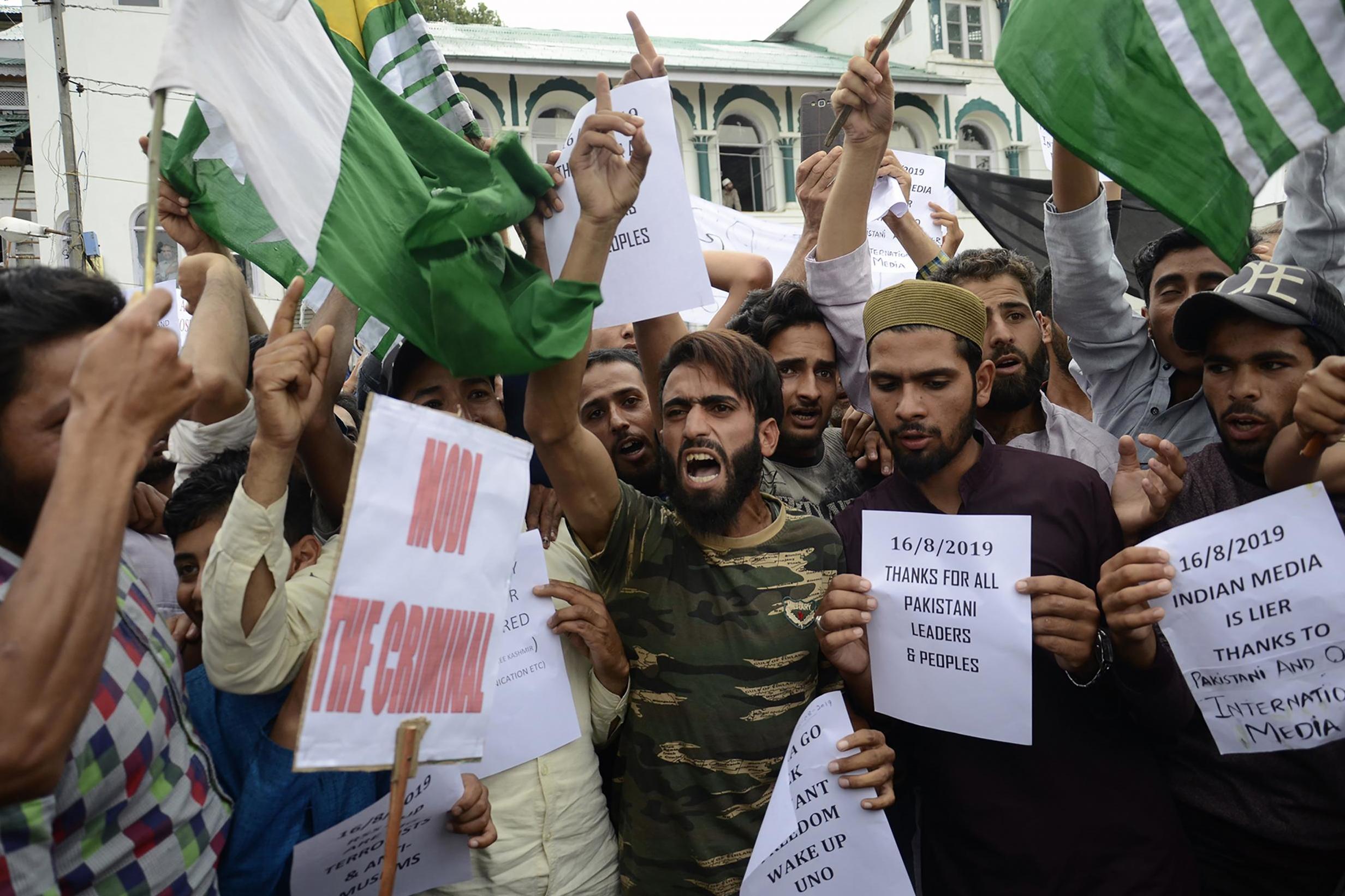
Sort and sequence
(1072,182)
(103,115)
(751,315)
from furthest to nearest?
(103,115) → (751,315) → (1072,182)

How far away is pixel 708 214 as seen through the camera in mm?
6082

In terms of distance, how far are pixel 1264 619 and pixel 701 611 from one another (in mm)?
1202

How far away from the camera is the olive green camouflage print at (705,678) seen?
2.25 meters

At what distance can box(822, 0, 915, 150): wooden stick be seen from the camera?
8.17 ft

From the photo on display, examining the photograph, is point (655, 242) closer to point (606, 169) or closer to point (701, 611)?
point (606, 169)

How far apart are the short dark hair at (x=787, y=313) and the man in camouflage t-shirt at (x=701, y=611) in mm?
Answer: 770

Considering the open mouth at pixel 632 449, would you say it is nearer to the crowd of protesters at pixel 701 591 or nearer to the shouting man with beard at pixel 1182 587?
the crowd of protesters at pixel 701 591

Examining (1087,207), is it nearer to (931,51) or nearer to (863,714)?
(863,714)

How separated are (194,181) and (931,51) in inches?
824

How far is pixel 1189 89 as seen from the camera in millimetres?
2143

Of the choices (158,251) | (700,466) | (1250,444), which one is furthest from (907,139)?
(700,466)

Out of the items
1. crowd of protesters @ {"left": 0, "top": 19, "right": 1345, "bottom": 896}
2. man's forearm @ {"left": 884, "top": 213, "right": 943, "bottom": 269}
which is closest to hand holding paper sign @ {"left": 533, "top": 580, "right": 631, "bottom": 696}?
crowd of protesters @ {"left": 0, "top": 19, "right": 1345, "bottom": 896}

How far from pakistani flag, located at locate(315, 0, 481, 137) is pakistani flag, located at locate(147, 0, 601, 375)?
0.35 meters

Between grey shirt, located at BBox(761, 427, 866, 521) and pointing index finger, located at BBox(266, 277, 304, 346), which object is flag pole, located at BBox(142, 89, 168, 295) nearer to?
pointing index finger, located at BBox(266, 277, 304, 346)
